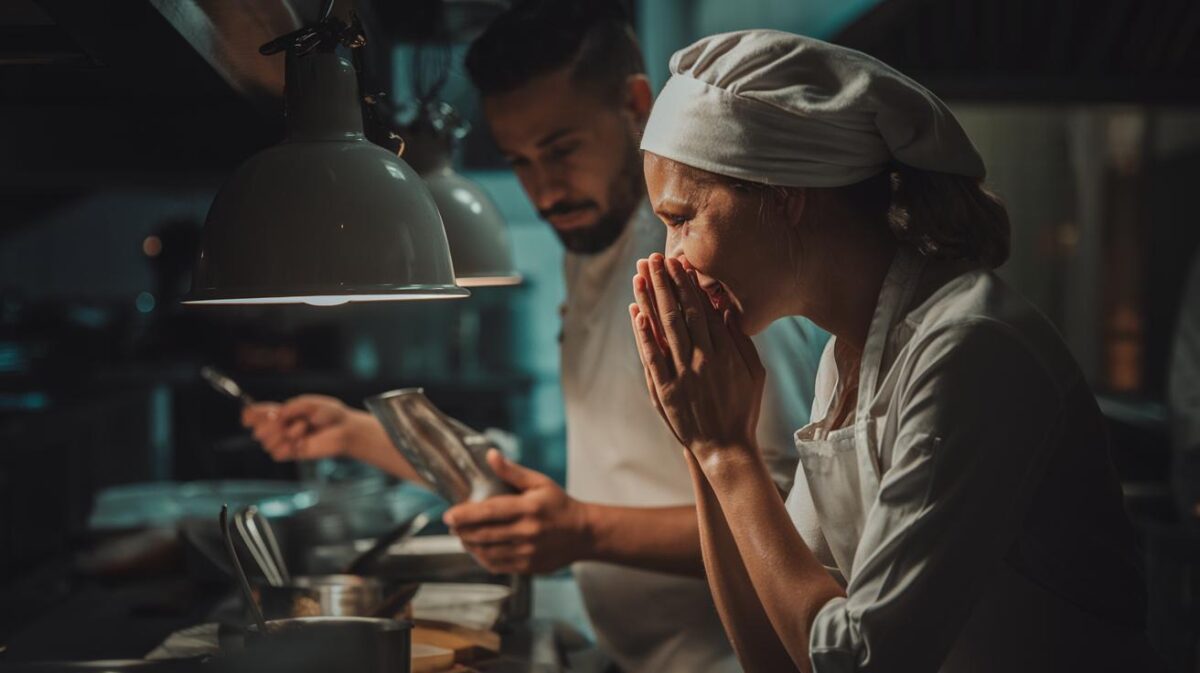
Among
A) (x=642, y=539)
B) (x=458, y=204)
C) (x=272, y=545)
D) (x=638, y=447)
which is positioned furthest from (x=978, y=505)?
(x=272, y=545)

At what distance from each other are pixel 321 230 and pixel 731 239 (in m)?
0.42

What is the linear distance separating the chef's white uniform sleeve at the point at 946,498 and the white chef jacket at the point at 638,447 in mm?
684

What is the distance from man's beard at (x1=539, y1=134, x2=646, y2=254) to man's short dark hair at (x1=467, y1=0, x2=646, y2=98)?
134mm

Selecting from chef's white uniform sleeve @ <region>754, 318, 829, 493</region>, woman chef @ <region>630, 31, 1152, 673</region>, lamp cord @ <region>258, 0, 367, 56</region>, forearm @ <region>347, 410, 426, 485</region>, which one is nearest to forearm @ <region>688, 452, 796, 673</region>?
woman chef @ <region>630, 31, 1152, 673</region>

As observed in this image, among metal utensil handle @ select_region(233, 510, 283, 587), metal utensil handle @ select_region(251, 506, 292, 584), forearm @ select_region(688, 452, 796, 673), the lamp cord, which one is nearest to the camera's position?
the lamp cord

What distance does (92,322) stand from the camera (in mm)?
5570

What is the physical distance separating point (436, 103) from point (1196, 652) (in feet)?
7.75

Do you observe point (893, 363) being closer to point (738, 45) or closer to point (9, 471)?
point (738, 45)

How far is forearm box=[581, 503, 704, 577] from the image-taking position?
1.76 m

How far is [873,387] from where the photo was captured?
1.19 meters

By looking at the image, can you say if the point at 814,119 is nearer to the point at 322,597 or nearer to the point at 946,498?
the point at 946,498

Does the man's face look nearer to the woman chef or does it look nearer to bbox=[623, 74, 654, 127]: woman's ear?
bbox=[623, 74, 654, 127]: woman's ear

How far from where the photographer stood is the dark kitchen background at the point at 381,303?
1.98 m

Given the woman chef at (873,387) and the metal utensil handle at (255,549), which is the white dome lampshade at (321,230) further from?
the metal utensil handle at (255,549)
